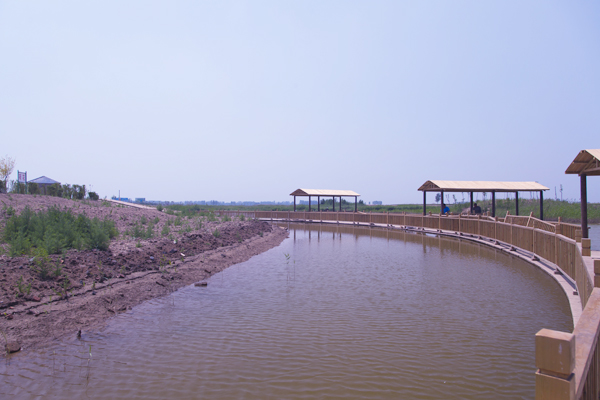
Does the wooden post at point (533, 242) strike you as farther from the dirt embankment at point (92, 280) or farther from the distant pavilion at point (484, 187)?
the distant pavilion at point (484, 187)

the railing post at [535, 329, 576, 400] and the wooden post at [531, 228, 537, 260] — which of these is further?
the wooden post at [531, 228, 537, 260]

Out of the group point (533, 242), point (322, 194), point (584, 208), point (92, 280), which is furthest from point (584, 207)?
point (322, 194)

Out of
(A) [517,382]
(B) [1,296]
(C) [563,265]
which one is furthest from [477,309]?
(B) [1,296]

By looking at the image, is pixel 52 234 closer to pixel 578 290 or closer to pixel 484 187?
pixel 578 290

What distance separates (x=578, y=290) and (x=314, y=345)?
6.16m

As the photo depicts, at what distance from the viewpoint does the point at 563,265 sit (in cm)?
1098

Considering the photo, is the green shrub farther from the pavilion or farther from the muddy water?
the pavilion

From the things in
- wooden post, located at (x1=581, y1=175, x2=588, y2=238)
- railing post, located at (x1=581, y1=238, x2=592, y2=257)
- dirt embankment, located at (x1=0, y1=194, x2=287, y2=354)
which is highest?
wooden post, located at (x1=581, y1=175, x2=588, y2=238)

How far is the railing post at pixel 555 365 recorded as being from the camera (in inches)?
86.7

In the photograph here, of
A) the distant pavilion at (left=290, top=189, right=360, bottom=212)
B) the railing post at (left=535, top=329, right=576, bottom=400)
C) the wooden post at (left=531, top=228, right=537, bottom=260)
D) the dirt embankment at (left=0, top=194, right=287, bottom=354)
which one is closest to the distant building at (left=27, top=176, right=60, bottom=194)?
the dirt embankment at (left=0, top=194, right=287, bottom=354)

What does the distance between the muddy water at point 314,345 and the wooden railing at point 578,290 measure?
1185mm

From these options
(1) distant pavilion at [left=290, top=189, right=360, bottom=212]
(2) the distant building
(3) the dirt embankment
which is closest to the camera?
(3) the dirt embankment

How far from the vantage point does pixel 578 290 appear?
8516mm

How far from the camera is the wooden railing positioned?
2.26 meters
